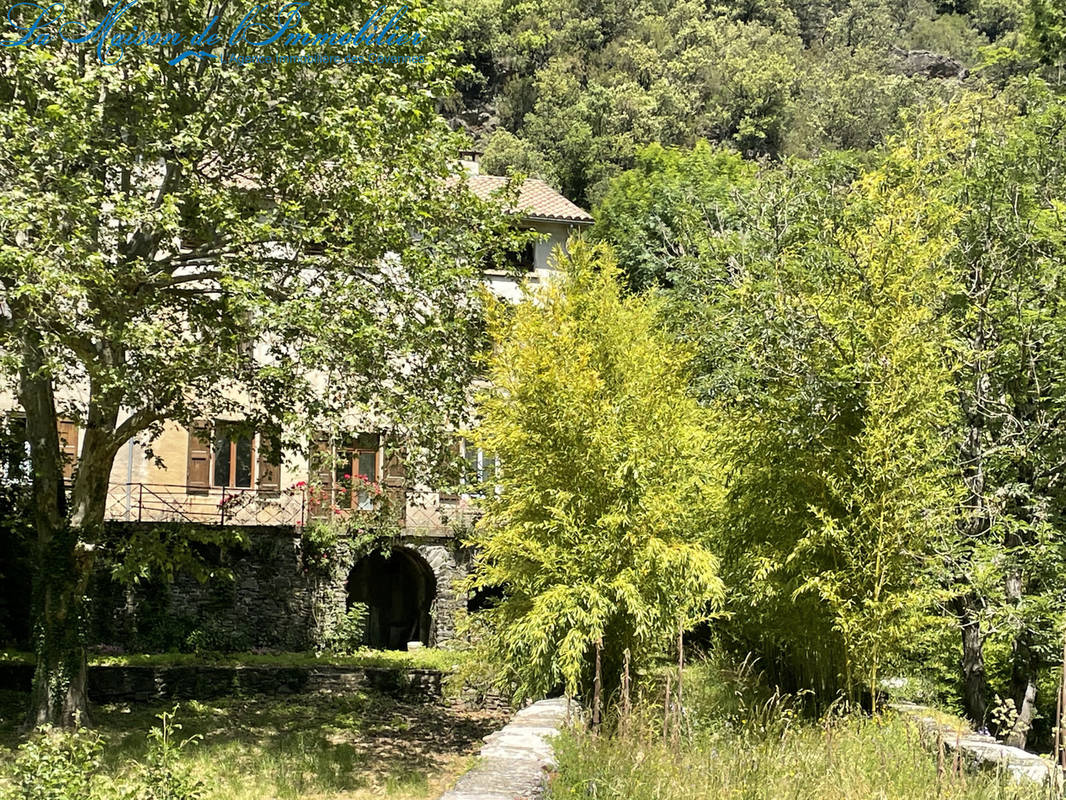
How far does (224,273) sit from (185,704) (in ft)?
27.7

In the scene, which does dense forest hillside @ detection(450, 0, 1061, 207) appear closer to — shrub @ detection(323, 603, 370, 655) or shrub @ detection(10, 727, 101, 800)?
shrub @ detection(323, 603, 370, 655)

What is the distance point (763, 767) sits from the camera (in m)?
6.89

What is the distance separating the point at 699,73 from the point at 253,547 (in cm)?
4160

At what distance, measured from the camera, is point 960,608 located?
→ 43.8ft

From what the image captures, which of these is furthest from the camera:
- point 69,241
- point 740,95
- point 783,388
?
point 740,95

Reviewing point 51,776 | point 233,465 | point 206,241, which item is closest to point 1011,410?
point 206,241

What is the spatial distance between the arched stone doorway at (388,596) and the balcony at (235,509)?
2.86 metres

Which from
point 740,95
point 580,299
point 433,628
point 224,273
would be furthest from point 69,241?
point 740,95

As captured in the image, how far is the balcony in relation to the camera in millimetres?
21344

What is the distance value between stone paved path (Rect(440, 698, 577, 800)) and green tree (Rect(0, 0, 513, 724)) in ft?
13.9

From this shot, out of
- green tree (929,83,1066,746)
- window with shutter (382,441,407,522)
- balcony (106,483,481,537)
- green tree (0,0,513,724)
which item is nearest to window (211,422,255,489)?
balcony (106,483,481,537)

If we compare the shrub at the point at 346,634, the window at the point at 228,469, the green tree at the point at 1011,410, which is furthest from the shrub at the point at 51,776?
the window at the point at 228,469

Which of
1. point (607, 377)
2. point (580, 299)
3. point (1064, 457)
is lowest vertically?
point (1064, 457)

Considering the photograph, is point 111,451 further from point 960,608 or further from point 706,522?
point 960,608
